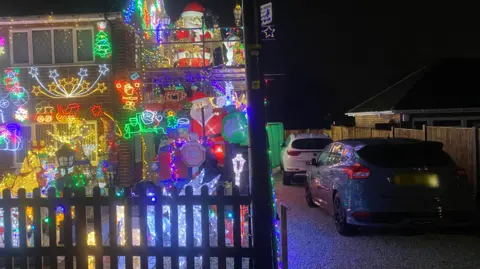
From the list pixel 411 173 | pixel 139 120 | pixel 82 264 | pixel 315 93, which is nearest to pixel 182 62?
pixel 139 120

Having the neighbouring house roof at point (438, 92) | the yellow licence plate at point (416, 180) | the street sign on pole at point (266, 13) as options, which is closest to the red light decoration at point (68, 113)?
the street sign on pole at point (266, 13)

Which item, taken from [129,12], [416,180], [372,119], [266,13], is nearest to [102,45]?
[129,12]

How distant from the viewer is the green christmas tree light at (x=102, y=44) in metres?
11.1

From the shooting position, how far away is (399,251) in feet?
22.7

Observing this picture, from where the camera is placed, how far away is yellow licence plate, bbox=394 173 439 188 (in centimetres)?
740

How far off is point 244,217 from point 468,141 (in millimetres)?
8793

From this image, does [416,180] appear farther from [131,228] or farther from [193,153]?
[131,228]

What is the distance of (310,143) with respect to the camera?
15.1 m

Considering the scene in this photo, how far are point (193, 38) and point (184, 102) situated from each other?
8.40 ft

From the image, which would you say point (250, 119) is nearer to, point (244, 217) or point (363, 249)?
point (244, 217)

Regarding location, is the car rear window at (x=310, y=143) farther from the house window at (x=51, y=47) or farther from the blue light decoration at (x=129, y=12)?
the house window at (x=51, y=47)

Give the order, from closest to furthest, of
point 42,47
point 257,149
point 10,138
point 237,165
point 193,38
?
point 257,149 → point 237,165 → point 10,138 → point 42,47 → point 193,38

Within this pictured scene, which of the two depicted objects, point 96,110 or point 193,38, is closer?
point 96,110

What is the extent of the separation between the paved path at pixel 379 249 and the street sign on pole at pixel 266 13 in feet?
10.9
